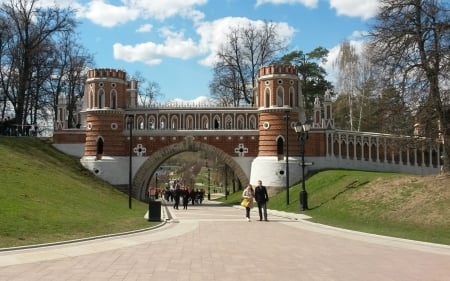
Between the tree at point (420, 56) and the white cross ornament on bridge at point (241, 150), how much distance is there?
687 inches

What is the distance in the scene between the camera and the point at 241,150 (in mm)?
39562

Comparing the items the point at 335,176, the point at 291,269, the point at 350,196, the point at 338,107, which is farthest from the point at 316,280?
the point at 338,107

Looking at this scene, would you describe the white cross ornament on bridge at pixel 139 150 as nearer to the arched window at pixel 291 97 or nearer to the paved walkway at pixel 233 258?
the arched window at pixel 291 97

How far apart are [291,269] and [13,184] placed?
17141 mm

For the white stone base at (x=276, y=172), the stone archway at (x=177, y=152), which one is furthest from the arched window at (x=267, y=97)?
the stone archway at (x=177, y=152)

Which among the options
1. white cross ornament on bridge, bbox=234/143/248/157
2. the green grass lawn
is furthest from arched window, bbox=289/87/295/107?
the green grass lawn

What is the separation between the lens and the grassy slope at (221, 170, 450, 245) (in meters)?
17.4

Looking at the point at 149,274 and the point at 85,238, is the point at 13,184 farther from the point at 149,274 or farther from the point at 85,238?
the point at 149,274

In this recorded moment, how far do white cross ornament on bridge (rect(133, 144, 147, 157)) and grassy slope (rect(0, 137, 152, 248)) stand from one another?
372 cm

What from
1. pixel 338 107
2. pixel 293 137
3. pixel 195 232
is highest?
pixel 338 107

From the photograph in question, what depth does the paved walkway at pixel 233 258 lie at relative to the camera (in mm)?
8898

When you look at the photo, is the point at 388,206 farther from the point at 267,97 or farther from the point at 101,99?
the point at 101,99

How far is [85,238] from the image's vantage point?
13.7 meters

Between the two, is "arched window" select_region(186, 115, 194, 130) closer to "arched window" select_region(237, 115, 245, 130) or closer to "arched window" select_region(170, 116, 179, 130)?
"arched window" select_region(170, 116, 179, 130)
